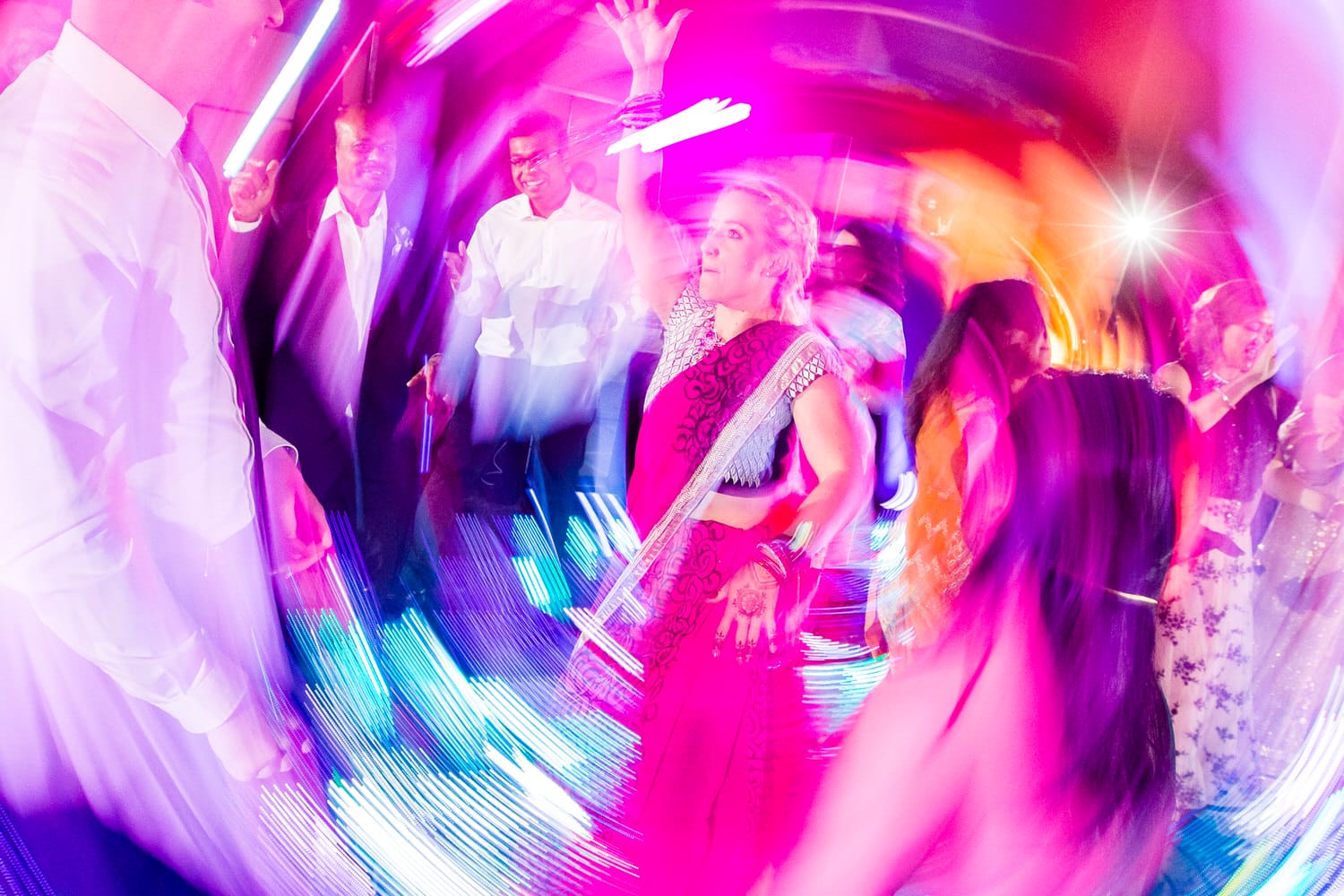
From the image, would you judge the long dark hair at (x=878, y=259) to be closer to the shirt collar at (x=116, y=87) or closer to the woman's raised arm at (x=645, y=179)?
the woman's raised arm at (x=645, y=179)

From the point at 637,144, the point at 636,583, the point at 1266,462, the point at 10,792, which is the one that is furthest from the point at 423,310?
the point at 1266,462

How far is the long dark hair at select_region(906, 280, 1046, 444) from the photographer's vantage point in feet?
4.02

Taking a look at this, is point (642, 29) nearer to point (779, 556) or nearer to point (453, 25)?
point (453, 25)

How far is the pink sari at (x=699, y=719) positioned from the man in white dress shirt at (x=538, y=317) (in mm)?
117

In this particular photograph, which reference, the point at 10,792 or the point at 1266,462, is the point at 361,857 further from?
the point at 1266,462

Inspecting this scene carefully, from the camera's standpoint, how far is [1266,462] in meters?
1.22

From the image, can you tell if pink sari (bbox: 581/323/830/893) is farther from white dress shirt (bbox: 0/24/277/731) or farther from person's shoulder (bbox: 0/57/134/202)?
person's shoulder (bbox: 0/57/134/202)

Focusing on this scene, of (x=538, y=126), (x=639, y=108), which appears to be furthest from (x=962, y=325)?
(x=538, y=126)

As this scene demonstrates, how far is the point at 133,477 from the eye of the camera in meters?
1.11

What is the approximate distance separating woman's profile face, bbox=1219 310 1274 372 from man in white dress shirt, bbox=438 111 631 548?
0.79 metres

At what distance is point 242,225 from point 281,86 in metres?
0.17

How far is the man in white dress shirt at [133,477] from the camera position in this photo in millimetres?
1021

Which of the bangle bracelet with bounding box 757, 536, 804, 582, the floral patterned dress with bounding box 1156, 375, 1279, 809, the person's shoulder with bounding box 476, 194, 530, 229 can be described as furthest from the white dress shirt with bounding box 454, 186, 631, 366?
the floral patterned dress with bounding box 1156, 375, 1279, 809

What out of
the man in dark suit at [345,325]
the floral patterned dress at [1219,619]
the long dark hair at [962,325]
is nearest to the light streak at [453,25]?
the man in dark suit at [345,325]
